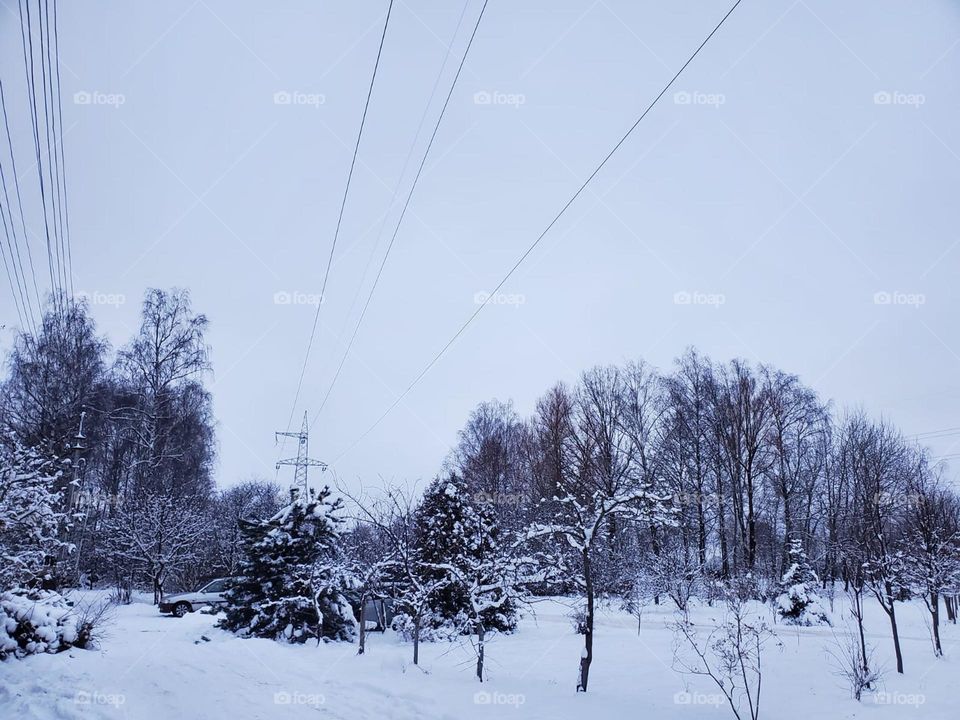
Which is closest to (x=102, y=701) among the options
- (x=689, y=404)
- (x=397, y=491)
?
(x=397, y=491)

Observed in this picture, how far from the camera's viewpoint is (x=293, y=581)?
49.4 ft

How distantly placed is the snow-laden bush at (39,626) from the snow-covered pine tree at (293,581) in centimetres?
553

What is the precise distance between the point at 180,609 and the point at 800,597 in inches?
825

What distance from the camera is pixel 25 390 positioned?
83.4 ft

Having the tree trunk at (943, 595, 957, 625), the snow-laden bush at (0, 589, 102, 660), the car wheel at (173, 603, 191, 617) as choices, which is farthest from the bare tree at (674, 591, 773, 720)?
the car wheel at (173, 603, 191, 617)

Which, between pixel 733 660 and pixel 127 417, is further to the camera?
pixel 127 417

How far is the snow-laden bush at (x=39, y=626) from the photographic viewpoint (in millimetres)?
8398

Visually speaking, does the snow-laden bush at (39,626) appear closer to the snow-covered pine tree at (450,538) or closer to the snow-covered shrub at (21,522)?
the snow-covered shrub at (21,522)

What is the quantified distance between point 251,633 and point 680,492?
A: 2286cm

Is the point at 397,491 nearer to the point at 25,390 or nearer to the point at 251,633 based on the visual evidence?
the point at 251,633

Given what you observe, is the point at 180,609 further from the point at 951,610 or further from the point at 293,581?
the point at 951,610

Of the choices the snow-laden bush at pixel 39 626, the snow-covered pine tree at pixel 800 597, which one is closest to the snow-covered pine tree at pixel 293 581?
the snow-laden bush at pixel 39 626

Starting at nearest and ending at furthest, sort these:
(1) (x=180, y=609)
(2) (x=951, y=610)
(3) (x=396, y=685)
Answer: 1. (3) (x=396, y=685)
2. (1) (x=180, y=609)
3. (2) (x=951, y=610)

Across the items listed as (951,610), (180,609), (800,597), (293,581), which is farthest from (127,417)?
(951,610)
